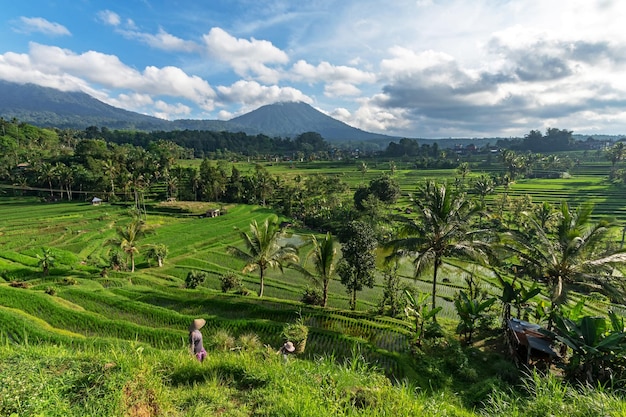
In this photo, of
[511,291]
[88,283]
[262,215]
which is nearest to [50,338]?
[88,283]

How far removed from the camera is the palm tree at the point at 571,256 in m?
11.3

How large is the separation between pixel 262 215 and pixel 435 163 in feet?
229

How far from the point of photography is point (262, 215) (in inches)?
2167

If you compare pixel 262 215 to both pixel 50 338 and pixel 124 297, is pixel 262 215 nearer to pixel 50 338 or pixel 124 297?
pixel 124 297

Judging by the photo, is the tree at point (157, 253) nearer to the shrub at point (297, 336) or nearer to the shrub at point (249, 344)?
the shrub at point (249, 344)

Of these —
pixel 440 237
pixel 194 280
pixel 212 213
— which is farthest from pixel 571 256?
pixel 212 213

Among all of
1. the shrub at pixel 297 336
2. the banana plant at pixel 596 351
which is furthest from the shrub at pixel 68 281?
the banana plant at pixel 596 351

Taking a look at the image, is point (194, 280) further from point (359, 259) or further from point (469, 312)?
point (469, 312)

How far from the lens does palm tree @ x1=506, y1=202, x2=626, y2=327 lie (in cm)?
1127

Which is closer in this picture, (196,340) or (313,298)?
(196,340)

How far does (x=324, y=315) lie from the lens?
16.4 m

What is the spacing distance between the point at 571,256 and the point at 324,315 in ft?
35.4

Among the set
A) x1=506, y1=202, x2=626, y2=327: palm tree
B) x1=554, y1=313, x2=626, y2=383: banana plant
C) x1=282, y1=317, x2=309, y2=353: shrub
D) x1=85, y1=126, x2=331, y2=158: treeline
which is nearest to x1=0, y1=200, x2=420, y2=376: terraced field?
x1=282, y1=317, x2=309, y2=353: shrub

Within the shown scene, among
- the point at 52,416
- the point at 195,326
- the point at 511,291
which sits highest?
the point at 52,416
